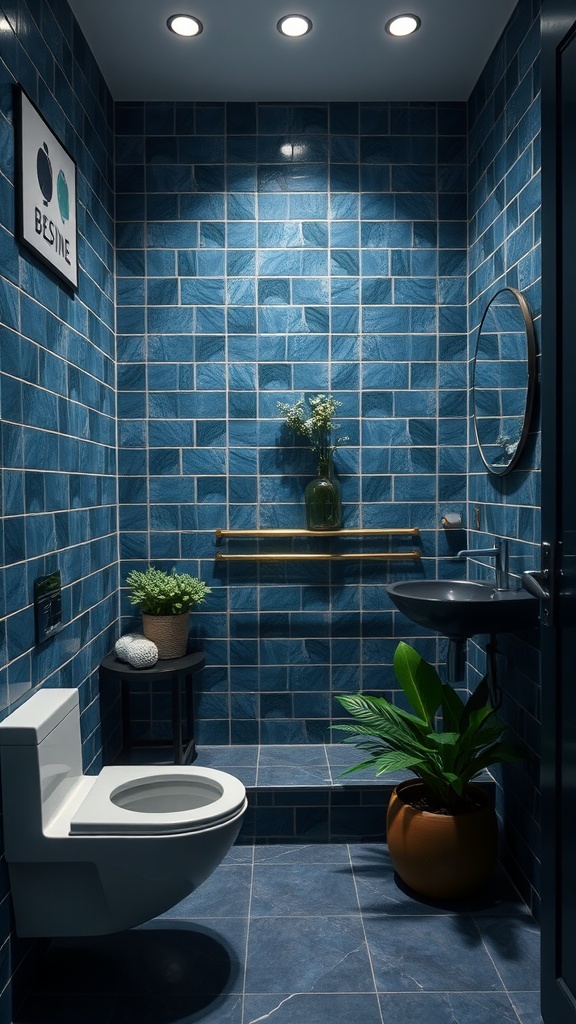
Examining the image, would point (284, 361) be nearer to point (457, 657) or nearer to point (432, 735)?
point (457, 657)

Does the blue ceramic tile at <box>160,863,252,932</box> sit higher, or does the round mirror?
the round mirror

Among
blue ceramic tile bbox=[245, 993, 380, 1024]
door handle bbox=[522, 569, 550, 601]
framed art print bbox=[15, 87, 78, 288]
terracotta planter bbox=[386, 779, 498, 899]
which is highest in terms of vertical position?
framed art print bbox=[15, 87, 78, 288]

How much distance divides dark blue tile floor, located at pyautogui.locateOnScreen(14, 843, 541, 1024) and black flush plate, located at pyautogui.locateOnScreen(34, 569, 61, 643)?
0.88 m

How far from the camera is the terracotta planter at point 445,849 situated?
2.21 m

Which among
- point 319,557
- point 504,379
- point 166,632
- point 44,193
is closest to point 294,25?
point 44,193

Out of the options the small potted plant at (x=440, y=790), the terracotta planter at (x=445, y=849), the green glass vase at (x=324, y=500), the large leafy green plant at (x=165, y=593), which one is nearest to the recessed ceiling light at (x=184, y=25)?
the green glass vase at (x=324, y=500)

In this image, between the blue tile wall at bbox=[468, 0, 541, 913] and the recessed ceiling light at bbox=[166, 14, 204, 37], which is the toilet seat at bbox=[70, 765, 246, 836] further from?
the recessed ceiling light at bbox=[166, 14, 204, 37]

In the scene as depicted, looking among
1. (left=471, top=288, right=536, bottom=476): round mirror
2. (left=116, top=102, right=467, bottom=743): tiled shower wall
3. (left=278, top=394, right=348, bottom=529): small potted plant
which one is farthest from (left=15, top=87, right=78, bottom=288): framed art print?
(left=471, top=288, right=536, bottom=476): round mirror

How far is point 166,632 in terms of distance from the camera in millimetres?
2840

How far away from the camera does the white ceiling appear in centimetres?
244

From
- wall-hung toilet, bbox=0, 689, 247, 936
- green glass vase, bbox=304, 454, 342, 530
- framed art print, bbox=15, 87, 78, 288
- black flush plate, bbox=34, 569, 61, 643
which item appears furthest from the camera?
green glass vase, bbox=304, 454, 342, 530

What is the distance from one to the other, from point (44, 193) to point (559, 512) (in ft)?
5.30

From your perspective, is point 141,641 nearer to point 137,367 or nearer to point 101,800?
point 101,800

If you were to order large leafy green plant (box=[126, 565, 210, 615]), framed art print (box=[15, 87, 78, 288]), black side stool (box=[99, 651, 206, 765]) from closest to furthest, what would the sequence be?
framed art print (box=[15, 87, 78, 288]), black side stool (box=[99, 651, 206, 765]), large leafy green plant (box=[126, 565, 210, 615])
